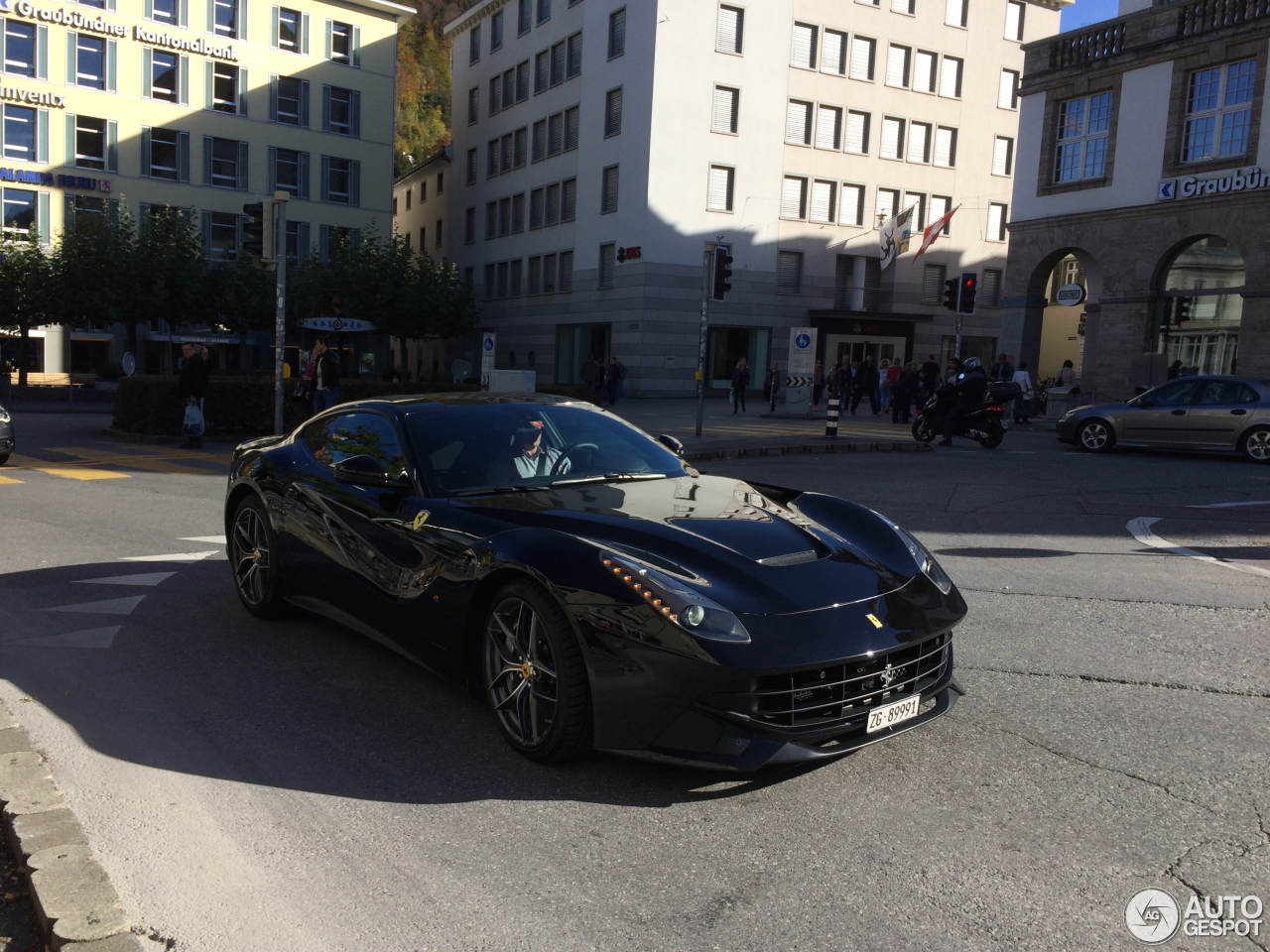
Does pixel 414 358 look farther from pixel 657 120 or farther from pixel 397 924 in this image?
pixel 397 924

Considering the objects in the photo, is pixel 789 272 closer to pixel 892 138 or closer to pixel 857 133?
pixel 857 133

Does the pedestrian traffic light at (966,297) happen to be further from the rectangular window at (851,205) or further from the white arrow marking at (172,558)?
the rectangular window at (851,205)

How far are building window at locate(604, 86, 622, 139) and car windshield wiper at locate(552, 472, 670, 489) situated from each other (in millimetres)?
40388

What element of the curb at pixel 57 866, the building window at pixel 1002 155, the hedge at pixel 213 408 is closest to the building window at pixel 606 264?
the building window at pixel 1002 155

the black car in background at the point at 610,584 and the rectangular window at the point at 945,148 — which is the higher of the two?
the rectangular window at the point at 945,148

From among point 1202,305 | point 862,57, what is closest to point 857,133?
point 862,57

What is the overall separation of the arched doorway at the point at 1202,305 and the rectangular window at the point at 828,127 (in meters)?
19.9

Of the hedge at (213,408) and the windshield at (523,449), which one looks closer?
the windshield at (523,449)

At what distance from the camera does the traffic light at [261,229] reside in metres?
15.6

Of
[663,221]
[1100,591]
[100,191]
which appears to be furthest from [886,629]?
[100,191]

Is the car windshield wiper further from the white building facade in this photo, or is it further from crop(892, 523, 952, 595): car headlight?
the white building facade

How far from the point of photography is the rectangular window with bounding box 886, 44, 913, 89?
46312 mm

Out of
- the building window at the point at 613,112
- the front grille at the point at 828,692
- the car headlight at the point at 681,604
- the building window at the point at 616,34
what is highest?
the building window at the point at 616,34

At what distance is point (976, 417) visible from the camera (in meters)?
20.0
